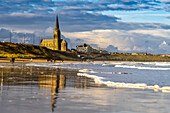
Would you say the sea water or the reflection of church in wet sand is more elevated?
the reflection of church in wet sand

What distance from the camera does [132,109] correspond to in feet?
41.8

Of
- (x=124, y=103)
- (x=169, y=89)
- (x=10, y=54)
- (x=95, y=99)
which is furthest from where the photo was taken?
(x=10, y=54)

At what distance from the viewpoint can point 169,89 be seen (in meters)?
21.5

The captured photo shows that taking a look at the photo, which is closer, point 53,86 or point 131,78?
point 53,86

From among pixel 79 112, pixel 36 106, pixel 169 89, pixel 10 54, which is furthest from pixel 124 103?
pixel 10 54

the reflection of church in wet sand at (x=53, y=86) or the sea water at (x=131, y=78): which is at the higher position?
the reflection of church in wet sand at (x=53, y=86)

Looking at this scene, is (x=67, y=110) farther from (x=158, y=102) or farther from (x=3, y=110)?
(x=158, y=102)

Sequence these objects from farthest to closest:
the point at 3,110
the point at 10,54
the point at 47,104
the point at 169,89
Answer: the point at 10,54 < the point at 169,89 < the point at 47,104 < the point at 3,110

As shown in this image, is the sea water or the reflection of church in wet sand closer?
the reflection of church in wet sand

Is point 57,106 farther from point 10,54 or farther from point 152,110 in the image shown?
point 10,54

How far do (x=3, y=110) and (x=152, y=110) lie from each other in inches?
248

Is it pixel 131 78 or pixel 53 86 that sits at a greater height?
pixel 53 86

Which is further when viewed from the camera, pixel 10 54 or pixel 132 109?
pixel 10 54

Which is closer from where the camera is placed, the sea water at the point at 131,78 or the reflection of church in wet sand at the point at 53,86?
the reflection of church in wet sand at the point at 53,86
